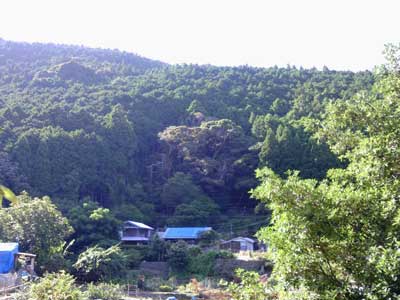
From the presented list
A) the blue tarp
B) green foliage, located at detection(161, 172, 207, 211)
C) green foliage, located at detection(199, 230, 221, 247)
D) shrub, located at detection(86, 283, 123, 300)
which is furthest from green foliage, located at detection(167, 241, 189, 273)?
green foliage, located at detection(161, 172, 207, 211)

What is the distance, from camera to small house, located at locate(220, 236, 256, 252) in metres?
32.9

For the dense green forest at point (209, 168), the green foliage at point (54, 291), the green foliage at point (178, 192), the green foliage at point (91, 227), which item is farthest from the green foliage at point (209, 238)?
the green foliage at point (54, 291)

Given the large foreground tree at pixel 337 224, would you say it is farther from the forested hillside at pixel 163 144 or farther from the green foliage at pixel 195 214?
the green foliage at pixel 195 214

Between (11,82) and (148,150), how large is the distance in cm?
2565

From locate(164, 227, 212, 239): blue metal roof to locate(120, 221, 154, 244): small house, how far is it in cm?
139

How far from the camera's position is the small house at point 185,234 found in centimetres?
3411

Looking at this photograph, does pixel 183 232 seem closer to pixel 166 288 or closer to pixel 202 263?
pixel 202 263

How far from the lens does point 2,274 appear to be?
→ 67.6 ft

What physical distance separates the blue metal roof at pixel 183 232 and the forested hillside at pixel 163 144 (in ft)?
6.41

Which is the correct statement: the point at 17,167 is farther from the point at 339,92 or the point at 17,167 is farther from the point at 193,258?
the point at 339,92

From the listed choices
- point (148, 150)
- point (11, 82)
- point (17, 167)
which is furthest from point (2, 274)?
point (11, 82)

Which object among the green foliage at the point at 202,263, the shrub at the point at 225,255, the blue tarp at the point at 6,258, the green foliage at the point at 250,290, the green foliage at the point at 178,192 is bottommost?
the green foliage at the point at 202,263

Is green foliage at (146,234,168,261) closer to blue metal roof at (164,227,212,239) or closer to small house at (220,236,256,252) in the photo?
blue metal roof at (164,227,212,239)

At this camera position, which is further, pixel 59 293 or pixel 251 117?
pixel 251 117
